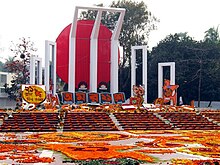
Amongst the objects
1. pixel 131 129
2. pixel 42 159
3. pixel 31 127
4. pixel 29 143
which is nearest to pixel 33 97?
pixel 31 127

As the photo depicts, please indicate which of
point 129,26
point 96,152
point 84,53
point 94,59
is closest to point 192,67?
point 129,26

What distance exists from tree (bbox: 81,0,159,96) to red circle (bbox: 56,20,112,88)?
1254 cm

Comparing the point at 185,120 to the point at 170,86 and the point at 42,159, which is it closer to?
the point at 170,86

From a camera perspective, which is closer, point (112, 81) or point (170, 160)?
point (170, 160)

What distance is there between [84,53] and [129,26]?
45.5 ft

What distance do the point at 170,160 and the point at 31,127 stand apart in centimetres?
1247

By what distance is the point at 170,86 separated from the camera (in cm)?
3197

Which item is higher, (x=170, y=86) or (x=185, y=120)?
(x=170, y=86)

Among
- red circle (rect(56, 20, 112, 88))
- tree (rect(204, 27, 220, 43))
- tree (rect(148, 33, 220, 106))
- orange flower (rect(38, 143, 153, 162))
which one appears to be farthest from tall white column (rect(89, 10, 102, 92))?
tree (rect(204, 27, 220, 43))

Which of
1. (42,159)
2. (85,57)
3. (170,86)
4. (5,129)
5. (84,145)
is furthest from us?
(85,57)

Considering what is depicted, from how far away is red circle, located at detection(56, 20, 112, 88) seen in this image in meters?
35.7

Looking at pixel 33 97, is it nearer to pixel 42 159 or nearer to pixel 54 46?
pixel 54 46

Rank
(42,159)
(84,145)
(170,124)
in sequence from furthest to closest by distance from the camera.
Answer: (170,124) < (84,145) < (42,159)

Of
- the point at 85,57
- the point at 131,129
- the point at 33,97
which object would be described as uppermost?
the point at 85,57
